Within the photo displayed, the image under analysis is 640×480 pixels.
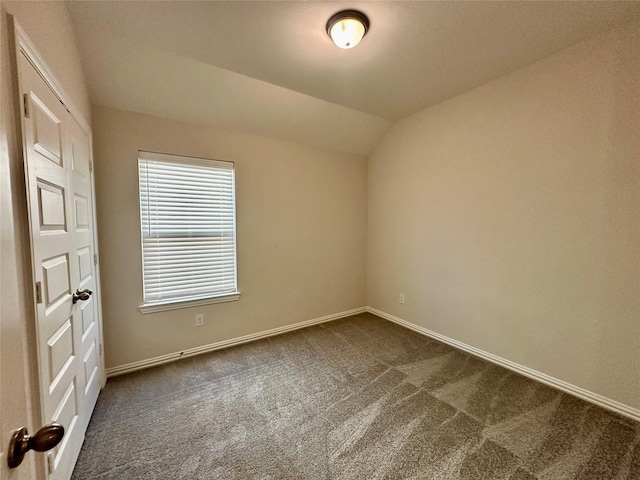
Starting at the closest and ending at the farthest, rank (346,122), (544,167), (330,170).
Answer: (544,167) → (346,122) → (330,170)

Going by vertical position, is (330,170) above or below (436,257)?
above

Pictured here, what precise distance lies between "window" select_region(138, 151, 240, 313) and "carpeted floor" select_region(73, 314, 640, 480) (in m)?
0.71

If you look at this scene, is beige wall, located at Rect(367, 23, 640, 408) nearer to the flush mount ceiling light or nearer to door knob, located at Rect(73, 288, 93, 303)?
the flush mount ceiling light

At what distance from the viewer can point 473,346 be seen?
272 centimetres

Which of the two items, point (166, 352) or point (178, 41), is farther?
point (166, 352)

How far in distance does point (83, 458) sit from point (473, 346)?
3.16 metres

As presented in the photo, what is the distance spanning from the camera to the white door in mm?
1078

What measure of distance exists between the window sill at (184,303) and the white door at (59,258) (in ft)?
1.86

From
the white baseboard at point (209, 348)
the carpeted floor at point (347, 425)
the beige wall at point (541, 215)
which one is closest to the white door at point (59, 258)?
the carpeted floor at point (347, 425)

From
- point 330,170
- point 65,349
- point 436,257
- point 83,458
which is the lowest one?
point 83,458

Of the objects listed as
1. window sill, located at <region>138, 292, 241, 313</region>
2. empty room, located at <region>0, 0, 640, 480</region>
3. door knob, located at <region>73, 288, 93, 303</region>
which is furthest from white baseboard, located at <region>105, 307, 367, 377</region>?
door knob, located at <region>73, 288, 93, 303</region>

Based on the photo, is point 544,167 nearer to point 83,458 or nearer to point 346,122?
point 346,122

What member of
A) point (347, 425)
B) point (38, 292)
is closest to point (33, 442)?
point (38, 292)

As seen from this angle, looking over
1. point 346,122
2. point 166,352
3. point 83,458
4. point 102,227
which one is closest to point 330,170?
point 346,122
